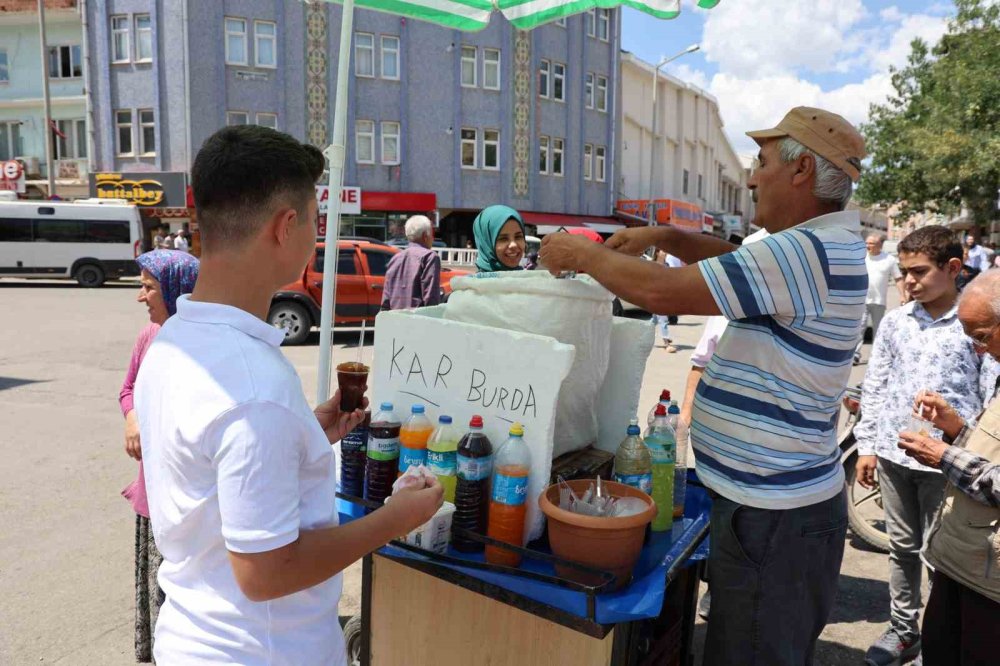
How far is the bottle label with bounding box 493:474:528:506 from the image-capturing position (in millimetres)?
1940

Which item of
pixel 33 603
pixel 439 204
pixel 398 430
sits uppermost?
pixel 439 204

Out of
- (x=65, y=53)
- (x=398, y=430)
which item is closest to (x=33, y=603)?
(x=398, y=430)

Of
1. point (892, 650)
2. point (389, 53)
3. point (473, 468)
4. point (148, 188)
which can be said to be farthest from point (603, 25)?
point (473, 468)

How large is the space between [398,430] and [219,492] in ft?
3.48

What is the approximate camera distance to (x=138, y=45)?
24781mm

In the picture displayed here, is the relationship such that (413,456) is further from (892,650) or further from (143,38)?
(143,38)

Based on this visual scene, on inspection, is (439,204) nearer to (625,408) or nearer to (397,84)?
(397,84)

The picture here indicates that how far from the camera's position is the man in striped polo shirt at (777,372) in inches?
69.0

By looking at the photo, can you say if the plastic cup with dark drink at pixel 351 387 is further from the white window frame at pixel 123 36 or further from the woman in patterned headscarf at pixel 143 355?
the white window frame at pixel 123 36

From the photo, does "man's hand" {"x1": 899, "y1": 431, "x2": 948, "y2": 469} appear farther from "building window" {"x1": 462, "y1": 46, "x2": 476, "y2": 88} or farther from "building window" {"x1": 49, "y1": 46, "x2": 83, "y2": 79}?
"building window" {"x1": 49, "y1": 46, "x2": 83, "y2": 79}

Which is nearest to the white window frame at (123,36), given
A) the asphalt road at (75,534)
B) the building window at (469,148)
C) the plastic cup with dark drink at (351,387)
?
the building window at (469,148)

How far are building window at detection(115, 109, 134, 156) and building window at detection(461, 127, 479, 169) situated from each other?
12.4 meters

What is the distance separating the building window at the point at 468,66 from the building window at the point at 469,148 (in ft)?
5.89

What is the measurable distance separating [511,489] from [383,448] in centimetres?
48
